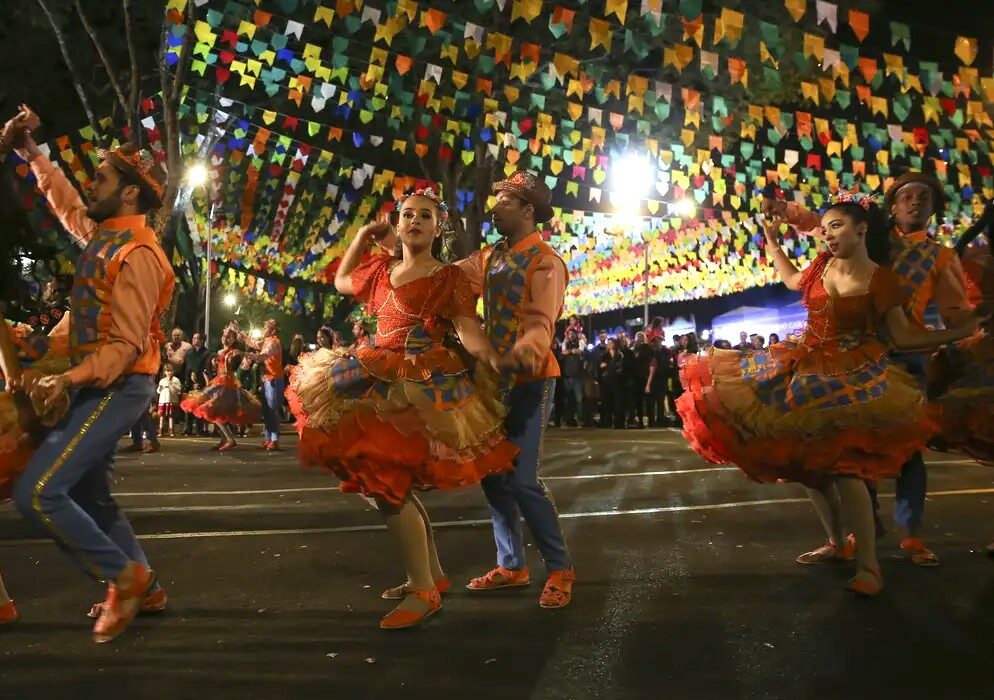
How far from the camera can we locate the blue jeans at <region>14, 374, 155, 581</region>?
4312mm

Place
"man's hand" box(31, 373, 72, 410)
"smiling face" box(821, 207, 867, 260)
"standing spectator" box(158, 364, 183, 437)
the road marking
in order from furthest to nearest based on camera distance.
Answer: "standing spectator" box(158, 364, 183, 437)
the road marking
"smiling face" box(821, 207, 867, 260)
"man's hand" box(31, 373, 72, 410)

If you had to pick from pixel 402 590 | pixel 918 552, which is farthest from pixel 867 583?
pixel 402 590

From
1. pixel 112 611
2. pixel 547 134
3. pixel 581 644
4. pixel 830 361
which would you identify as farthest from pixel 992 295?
pixel 547 134

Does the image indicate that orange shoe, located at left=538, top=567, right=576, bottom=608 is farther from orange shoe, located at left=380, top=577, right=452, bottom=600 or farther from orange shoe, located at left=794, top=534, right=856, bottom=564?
orange shoe, located at left=794, top=534, right=856, bottom=564

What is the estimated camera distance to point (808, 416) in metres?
5.20

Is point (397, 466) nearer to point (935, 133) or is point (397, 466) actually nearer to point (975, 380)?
point (975, 380)

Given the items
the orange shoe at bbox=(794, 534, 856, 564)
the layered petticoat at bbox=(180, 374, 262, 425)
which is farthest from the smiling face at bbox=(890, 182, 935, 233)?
the layered petticoat at bbox=(180, 374, 262, 425)

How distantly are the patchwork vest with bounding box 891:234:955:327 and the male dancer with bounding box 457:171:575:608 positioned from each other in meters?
2.27

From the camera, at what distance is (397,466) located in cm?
444

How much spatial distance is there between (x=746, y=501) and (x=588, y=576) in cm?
337

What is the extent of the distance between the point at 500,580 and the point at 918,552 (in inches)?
97.8

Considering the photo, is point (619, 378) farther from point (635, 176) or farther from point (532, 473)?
point (532, 473)

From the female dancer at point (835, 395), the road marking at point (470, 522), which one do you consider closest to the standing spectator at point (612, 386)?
the road marking at point (470, 522)

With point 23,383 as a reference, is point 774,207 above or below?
above
